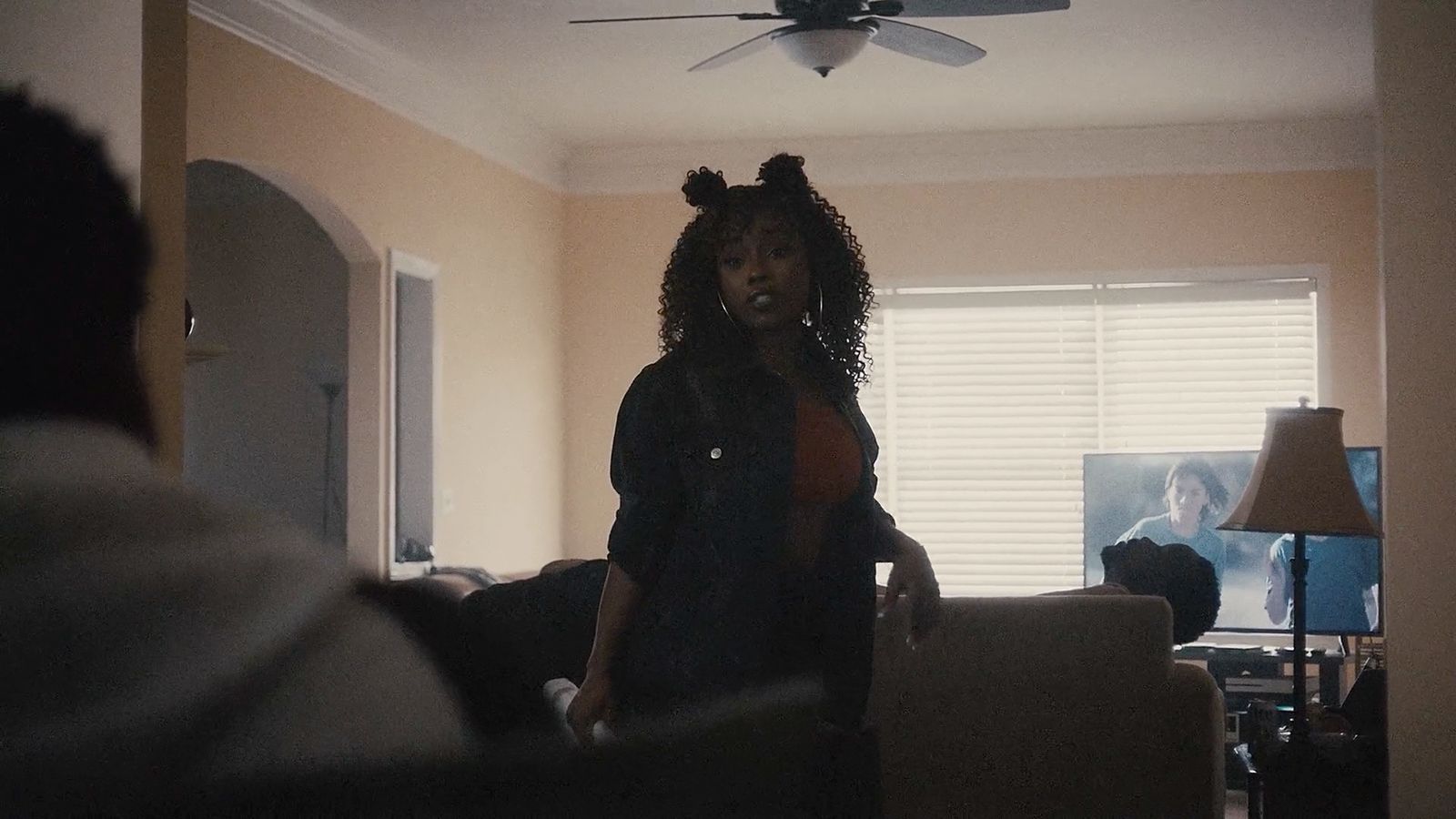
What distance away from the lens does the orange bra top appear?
5.14 feet

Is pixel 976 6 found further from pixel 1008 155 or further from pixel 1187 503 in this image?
pixel 1008 155

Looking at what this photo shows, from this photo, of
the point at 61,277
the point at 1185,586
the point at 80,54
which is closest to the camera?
the point at 61,277

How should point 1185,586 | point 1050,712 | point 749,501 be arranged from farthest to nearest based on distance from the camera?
point 1185,586
point 1050,712
point 749,501

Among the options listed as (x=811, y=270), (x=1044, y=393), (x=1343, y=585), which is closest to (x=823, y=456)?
(x=811, y=270)

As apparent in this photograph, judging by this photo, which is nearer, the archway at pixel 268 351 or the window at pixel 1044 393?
the window at pixel 1044 393

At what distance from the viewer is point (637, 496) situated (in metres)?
1.55

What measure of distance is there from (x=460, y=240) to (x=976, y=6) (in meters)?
2.81

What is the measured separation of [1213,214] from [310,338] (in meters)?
4.41

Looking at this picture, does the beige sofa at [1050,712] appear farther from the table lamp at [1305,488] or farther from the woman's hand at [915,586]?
the woman's hand at [915,586]

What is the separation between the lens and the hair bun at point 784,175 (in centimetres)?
172

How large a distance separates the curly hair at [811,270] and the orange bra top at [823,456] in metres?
0.05

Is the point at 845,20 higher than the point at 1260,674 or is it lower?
higher

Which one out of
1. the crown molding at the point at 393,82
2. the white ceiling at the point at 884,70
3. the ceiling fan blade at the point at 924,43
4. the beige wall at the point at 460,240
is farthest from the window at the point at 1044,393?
the ceiling fan blade at the point at 924,43

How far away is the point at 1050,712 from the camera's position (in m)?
2.91
